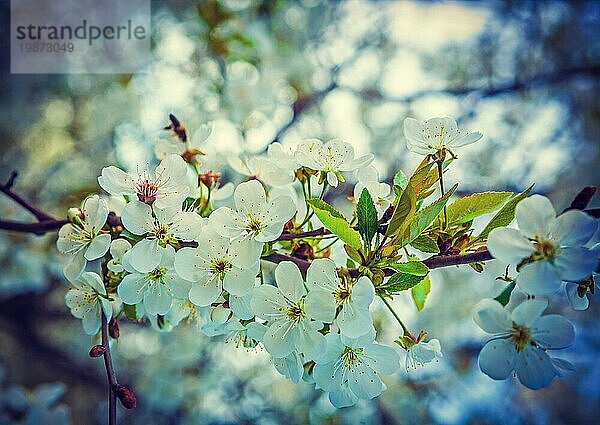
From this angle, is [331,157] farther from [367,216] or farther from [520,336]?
[520,336]

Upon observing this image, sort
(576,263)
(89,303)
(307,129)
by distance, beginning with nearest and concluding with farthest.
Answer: (576,263) → (89,303) → (307,129)

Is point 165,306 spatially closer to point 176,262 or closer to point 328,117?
point 176,262

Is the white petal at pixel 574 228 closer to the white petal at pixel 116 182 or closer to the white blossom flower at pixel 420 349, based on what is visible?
the white blossom flower at pixel 420 349

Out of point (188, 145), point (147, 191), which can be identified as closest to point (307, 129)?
point (188, 145)

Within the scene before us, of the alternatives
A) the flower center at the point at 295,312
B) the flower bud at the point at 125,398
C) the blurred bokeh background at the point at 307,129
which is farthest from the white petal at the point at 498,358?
the blurred bokeh background at the point at 307,129

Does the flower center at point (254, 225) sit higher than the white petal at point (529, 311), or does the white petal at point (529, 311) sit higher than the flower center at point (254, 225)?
the flower center at point (254, 225)
